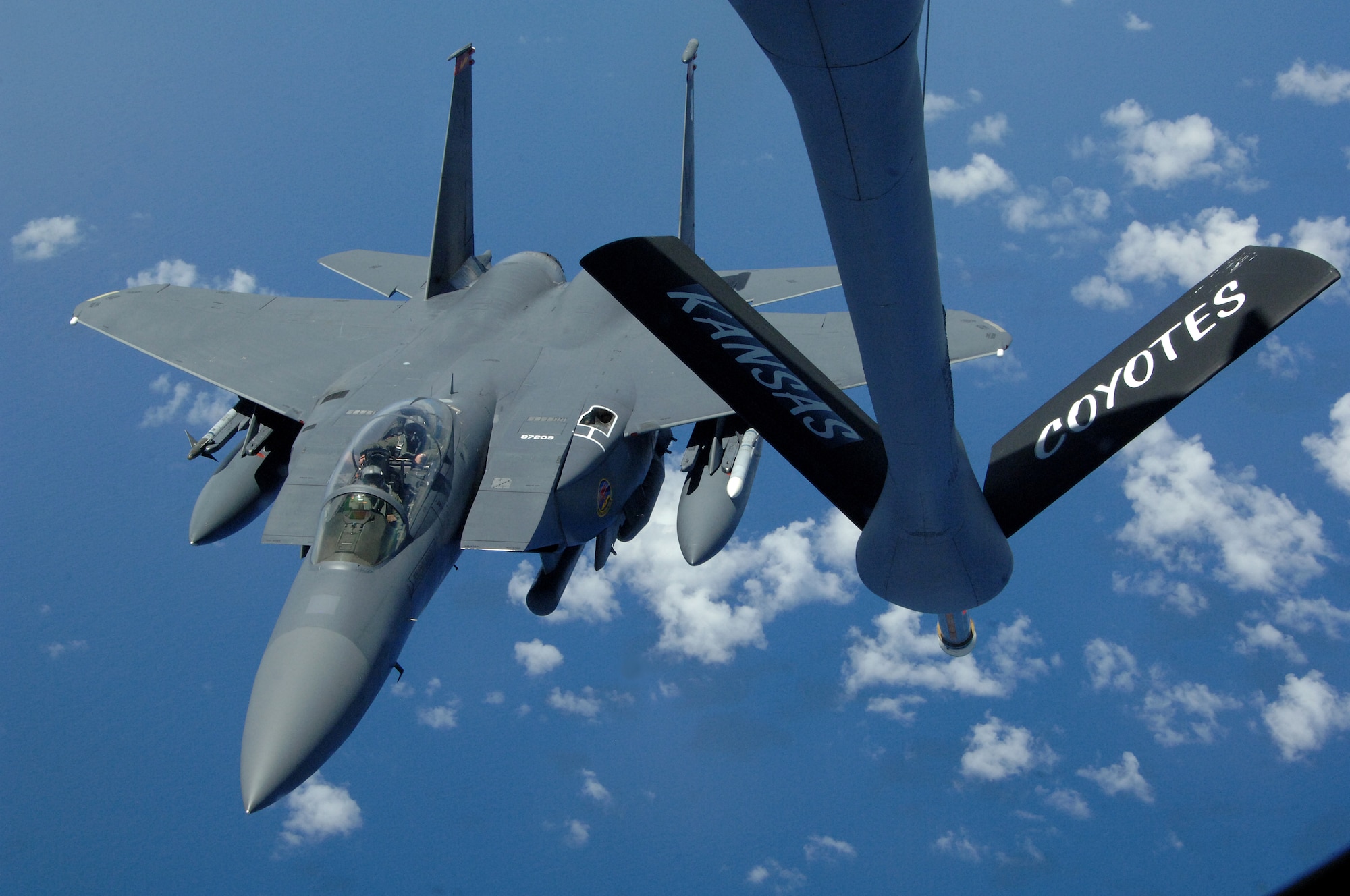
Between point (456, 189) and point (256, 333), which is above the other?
point (456, 189)

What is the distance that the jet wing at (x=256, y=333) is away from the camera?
Result: 14.7 meters

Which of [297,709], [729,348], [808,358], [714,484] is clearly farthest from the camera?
[714,484]

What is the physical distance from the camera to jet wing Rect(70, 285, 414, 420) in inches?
577

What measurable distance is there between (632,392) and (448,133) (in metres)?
5.71

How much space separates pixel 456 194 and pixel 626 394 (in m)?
5.24

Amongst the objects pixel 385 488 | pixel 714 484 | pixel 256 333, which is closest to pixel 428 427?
pixel 385 488

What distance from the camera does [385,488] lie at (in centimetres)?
1041

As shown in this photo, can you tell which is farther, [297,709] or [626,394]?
[626,394]

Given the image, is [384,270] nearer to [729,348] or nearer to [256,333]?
Result: [256,333]

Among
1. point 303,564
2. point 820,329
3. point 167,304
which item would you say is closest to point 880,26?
point 303,564

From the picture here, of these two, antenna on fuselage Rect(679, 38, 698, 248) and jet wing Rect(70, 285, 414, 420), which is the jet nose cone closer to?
jet wing Rect(70, 285, 414, 420)

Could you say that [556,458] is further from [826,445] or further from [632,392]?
[826,445]

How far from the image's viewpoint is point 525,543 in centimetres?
1102

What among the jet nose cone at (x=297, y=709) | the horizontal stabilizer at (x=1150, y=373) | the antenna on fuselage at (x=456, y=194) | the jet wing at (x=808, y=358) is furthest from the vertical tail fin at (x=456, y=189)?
the horizontal stabilizer at (x=1150, y=373)
